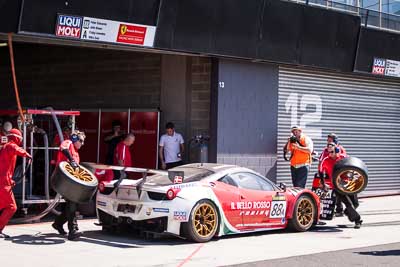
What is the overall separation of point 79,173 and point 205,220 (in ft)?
7.10

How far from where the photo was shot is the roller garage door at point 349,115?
58.8ft

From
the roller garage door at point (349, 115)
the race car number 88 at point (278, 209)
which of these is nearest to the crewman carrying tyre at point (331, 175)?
the race car number 88 at point (278, 209)

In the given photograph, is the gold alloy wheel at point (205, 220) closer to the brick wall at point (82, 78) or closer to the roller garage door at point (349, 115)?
the brick wall at point (82, 78)

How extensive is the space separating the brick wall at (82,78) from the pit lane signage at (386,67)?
665cm

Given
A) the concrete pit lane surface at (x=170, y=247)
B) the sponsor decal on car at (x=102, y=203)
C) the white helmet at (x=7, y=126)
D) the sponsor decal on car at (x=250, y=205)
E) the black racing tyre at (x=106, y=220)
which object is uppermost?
the white helmet at (x=7, y=126)

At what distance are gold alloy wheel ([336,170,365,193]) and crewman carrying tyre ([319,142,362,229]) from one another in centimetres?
14

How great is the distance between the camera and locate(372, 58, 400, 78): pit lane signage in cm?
1997

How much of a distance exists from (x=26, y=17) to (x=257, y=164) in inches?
276

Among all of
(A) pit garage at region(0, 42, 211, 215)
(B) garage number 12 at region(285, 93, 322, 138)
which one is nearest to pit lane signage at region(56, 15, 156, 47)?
(A) pit garage at region(0, 42, 211, 215)

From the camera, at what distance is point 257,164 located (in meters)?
17.0

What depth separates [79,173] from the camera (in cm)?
1130

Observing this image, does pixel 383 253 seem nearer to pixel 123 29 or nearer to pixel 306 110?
pixel 123 29

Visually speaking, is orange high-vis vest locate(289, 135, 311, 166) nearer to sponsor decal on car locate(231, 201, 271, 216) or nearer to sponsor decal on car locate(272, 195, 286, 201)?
sponsor decal on car locate(272, 195, 286, 201)

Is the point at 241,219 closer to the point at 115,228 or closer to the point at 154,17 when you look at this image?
the point at 115,228
